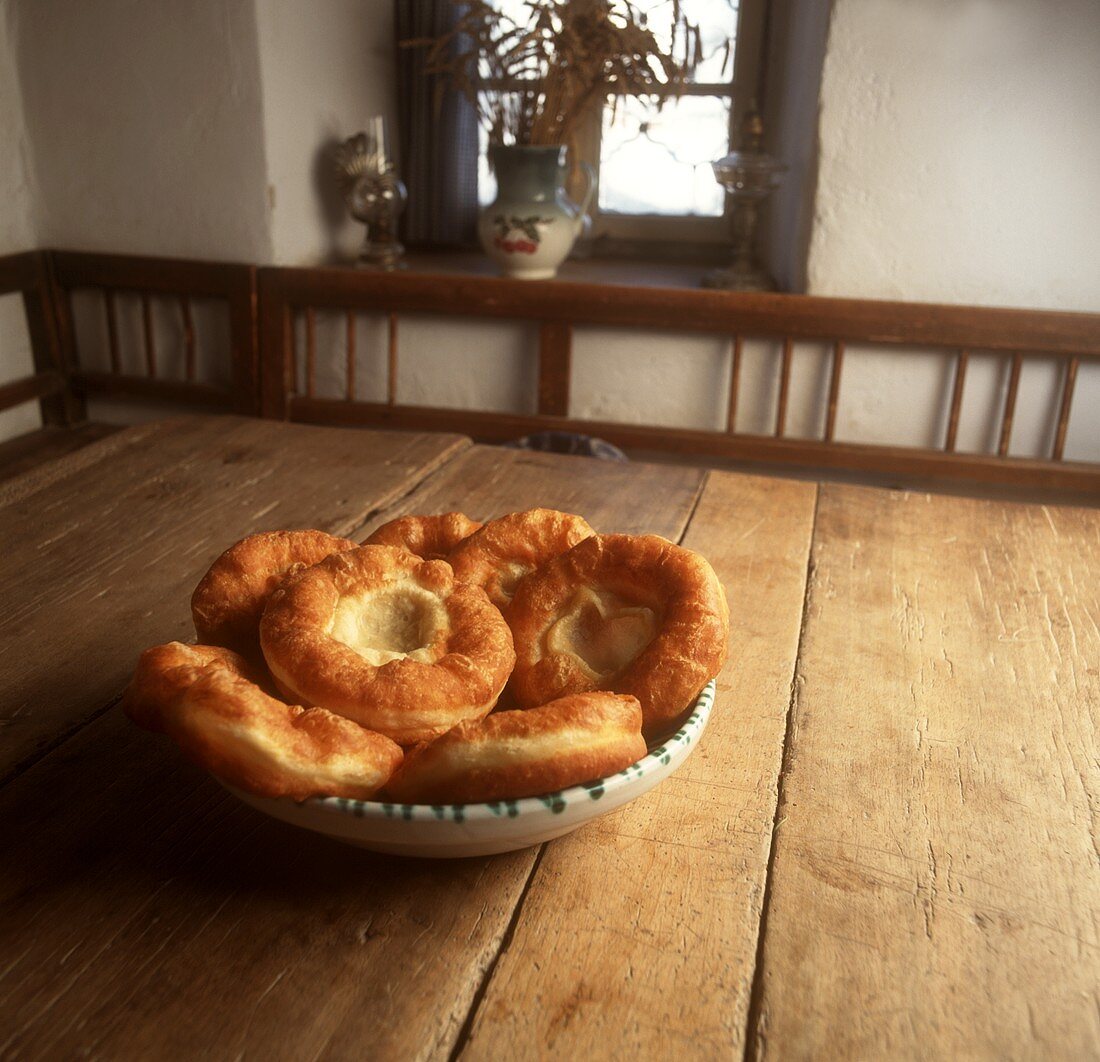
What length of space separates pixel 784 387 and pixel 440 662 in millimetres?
1867

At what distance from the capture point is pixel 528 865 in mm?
650

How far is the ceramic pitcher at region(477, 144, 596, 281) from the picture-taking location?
243cm

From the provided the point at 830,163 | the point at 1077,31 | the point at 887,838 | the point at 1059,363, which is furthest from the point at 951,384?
the point at 887,838

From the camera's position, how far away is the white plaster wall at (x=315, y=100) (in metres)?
2.43

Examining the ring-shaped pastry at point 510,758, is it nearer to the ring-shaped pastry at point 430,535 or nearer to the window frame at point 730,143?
the ring-shaped pastry at point 430,535

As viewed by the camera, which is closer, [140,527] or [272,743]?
[272,743]

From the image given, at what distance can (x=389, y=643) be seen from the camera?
0.68 metres

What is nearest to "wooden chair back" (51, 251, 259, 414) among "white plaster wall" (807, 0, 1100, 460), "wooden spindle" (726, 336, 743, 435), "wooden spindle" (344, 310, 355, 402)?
"wooden spindle" (344, 310, 355, 402)

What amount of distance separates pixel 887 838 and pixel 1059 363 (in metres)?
1.89

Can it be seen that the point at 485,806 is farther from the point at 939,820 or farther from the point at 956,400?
the point at 956,400

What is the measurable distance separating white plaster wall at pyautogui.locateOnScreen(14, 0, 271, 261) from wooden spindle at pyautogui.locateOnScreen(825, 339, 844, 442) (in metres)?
1.39

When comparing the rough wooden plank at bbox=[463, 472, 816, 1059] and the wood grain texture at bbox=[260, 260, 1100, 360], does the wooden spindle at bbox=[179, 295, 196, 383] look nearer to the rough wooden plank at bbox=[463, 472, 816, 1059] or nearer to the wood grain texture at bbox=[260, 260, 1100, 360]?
the wood grain texture at bbox=[260, 260, 1100, 360]

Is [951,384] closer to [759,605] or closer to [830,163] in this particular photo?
[830,163]

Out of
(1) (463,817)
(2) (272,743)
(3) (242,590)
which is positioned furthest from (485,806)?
(3) (242,590)
